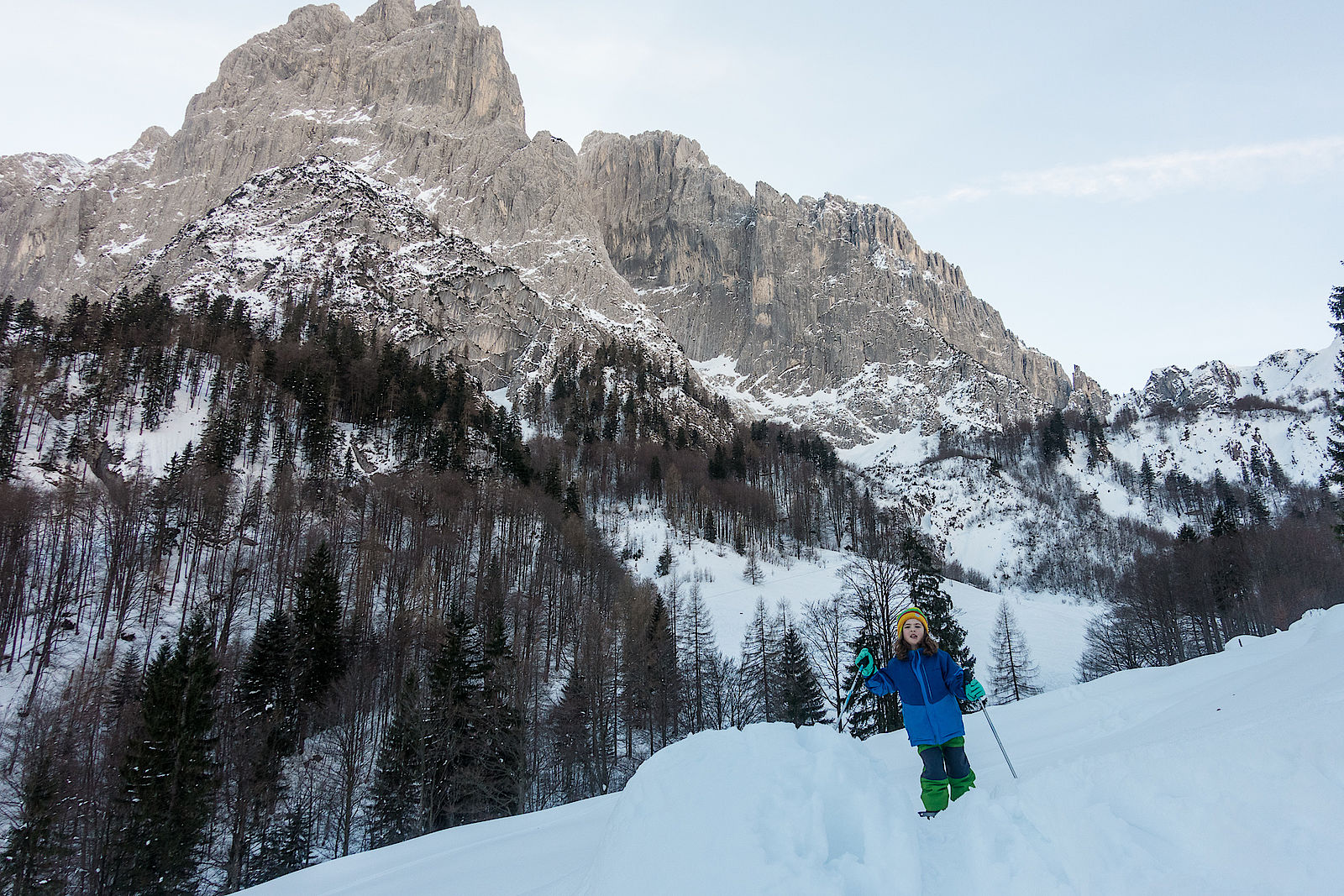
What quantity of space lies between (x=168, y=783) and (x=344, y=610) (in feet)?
49.7

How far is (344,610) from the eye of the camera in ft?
121

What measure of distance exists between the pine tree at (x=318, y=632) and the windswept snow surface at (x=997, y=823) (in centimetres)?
3129

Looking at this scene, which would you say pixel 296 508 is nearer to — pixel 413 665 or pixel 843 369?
pixel 413 665

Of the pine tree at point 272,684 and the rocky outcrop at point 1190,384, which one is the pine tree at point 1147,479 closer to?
the rocky outcrop at point 1190,384

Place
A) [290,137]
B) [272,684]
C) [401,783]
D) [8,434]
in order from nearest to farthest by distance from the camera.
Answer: [401,783] → [272,684] → [8,434] → [290,137]

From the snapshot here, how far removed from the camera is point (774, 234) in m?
196

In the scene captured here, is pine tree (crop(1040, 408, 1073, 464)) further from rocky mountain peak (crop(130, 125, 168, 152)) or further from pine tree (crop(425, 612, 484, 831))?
rocky mountain peak (crop(130, 125, 168, 152))

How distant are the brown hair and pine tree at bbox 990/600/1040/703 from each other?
3581 centimetres

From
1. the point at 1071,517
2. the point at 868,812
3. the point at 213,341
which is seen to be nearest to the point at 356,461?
the point at 213,341

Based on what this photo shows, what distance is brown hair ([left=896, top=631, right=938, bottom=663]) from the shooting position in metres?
6.01

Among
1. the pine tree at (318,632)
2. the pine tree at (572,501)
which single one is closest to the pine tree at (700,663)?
the pine tree at (572,501)

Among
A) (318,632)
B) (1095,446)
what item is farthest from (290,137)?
(1095,446)

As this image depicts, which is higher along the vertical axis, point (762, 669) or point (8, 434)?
point (8, 434)

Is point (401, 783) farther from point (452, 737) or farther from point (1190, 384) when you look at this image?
point (1190, 384)
